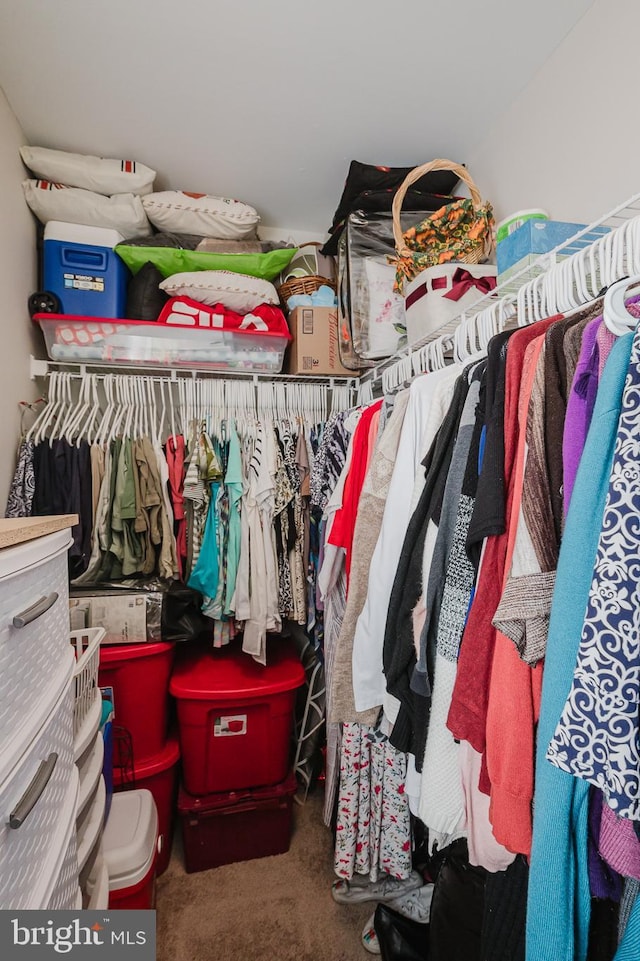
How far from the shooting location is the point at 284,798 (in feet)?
5.56

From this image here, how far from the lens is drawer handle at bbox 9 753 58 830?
53 centimetres

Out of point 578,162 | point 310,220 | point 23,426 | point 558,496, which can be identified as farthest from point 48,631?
point 310,220

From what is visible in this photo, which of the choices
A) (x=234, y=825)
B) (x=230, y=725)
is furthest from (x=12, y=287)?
(x=234, y=825)

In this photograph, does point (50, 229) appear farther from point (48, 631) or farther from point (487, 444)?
point (487, 444)

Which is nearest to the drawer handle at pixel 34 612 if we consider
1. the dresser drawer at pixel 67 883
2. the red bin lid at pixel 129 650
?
the dresser drawer at pixel 67 883

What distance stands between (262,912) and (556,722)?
157 centimetres

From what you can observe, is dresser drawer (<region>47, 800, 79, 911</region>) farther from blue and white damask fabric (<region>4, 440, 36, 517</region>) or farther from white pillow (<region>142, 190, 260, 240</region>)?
white pillow (<region>142, 190, 260, 240</region>)

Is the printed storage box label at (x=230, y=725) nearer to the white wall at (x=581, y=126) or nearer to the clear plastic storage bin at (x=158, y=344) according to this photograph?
the clear plastic storage bin at (x=158, y=344)

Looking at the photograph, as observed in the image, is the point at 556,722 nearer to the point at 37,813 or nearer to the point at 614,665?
the point at 614,665

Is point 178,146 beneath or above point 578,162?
above

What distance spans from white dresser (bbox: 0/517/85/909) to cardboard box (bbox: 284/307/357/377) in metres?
1.39

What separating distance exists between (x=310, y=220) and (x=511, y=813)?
2385 mm

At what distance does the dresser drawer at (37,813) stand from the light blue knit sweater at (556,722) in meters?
0.61

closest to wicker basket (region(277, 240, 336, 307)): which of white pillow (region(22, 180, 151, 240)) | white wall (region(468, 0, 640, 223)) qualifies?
white pillow (region(22, 180, 151, 240))
